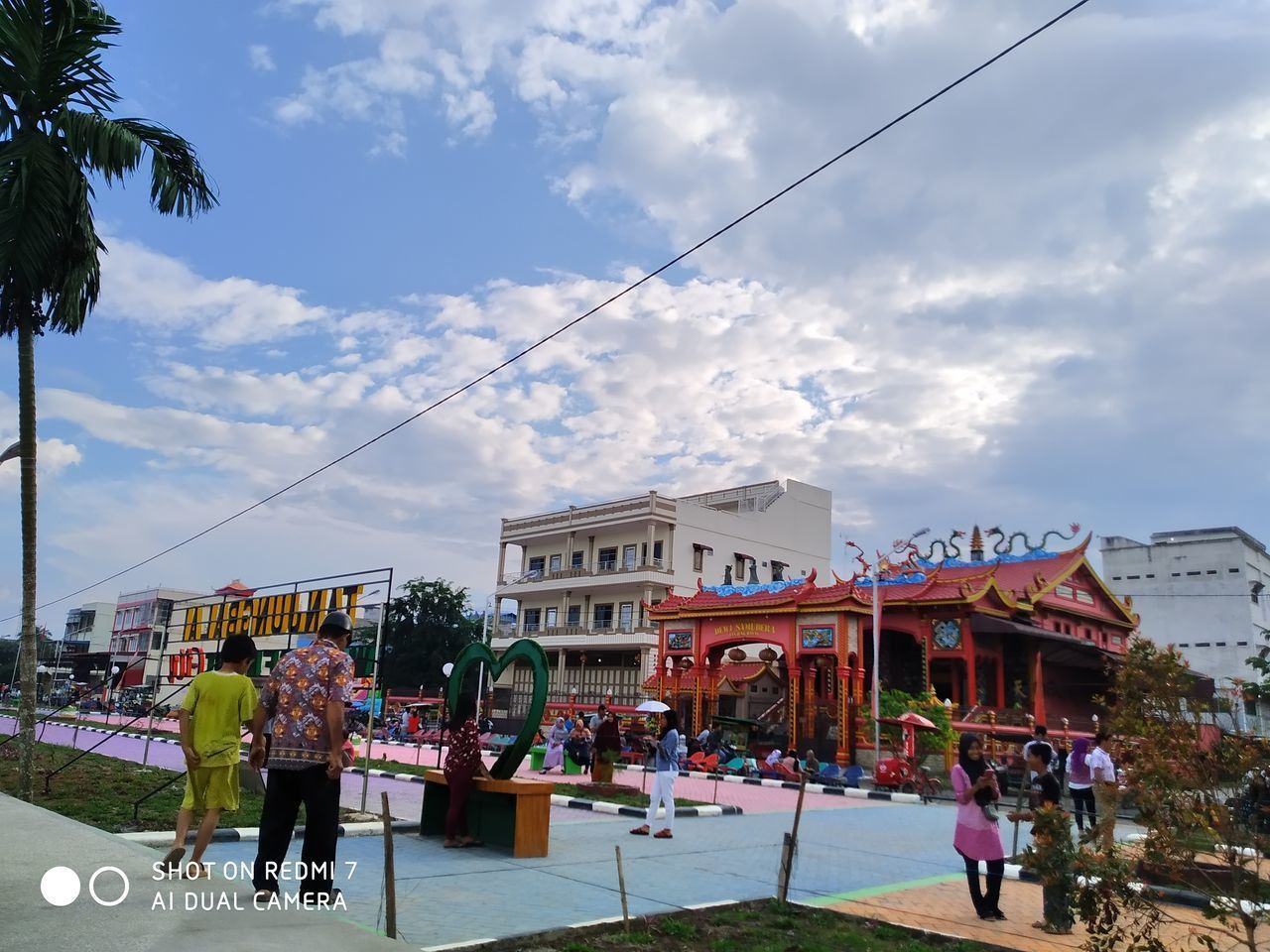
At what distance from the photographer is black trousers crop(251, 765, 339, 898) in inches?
220

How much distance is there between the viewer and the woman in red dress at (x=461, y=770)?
9.06 meters

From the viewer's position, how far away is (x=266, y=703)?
20.0 feet

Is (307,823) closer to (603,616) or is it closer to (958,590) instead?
(958,590)

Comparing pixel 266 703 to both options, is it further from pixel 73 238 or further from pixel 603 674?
pixel 603 674

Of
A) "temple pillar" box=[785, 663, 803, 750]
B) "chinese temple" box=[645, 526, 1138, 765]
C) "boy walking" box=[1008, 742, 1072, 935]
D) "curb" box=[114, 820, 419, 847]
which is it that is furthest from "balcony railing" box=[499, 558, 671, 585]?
"boy walking" box=[1008, 742, 1072, 935]

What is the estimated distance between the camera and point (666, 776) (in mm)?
10945

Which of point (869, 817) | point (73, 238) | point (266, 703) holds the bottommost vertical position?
point (869, 817)

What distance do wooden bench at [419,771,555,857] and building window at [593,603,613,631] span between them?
36.5 m

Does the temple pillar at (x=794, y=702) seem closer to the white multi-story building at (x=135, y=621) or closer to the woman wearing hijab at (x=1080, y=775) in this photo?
the woman wearing hijab at (x=1080, y=775)

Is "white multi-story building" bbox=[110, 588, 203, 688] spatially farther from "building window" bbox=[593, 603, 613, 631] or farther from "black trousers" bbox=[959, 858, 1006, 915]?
"black trousers" bbox=[959, 858, 1006, 915]

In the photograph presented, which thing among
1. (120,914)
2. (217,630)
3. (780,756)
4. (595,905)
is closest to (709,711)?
(780,756)

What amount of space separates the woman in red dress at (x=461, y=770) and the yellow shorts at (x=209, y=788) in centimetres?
305

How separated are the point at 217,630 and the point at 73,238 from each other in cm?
732

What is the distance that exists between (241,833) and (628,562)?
1487 inches
